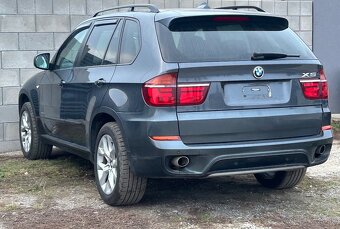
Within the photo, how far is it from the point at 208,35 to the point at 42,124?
287cm

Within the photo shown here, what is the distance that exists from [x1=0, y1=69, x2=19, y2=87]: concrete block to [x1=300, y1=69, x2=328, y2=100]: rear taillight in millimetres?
4610

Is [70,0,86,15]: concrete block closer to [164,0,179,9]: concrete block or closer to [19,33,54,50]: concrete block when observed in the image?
[19,33,54,50]: concrete block

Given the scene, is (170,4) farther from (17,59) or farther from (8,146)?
(8,146)

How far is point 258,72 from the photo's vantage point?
5.32 metres

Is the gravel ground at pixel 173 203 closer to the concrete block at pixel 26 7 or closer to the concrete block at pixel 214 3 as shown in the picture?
the concrete block at pixel 26 7

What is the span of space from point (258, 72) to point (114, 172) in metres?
1.51

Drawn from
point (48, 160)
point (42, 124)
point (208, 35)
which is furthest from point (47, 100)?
point (208, 35)

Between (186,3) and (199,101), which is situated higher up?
(186,3)

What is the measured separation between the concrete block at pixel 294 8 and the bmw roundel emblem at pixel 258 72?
5.42 metres

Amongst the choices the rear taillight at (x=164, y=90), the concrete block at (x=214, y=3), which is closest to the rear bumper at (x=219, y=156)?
the rear taillight at (x=164, y=90)

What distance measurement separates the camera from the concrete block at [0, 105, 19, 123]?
8800 millimetres

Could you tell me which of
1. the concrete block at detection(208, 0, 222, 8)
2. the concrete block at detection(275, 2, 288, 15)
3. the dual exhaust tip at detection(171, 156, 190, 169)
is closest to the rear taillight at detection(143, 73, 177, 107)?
the dual exhaust tip at detection(171, 156, 190, 169)

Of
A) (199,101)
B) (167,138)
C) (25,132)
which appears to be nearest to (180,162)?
(167,138)

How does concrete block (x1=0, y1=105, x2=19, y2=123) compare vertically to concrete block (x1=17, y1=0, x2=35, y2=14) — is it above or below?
below
